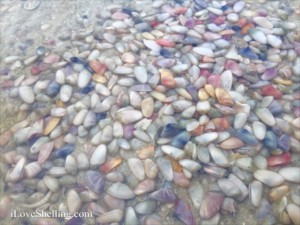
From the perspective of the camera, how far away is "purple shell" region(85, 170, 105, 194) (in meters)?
1.02

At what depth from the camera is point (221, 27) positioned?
1336 millimetres

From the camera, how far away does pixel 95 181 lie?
1.03 m

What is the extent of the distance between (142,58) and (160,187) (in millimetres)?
464

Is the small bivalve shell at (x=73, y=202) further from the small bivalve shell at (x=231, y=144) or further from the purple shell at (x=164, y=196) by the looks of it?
the small bivalve shell at (x=231, y=144)

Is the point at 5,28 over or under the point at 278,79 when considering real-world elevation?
over

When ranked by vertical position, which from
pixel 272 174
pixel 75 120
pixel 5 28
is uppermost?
pixel 5 28

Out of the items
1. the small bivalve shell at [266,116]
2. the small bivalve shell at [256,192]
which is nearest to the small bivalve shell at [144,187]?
the small bivalve shell at [256,192]

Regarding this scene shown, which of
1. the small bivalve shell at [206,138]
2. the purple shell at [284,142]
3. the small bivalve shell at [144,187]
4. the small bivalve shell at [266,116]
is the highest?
the small bivalve shell at [206,138]

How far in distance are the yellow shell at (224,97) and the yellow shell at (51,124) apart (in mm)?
492

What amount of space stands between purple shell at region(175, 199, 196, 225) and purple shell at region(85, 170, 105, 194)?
0.21 m

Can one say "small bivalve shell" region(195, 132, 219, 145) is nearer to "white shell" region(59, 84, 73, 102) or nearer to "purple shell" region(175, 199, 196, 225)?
"purple shell" region(175, 199, 196, 225)

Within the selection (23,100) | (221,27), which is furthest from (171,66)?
(23,100)

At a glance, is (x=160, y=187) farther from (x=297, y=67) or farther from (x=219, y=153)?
(x=297, y=67)

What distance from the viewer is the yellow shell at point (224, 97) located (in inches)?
43.6
